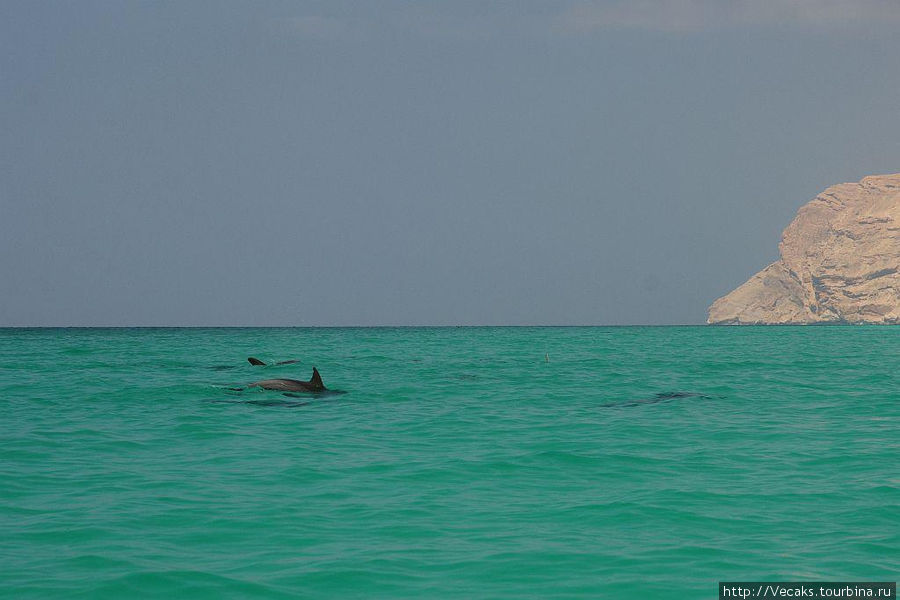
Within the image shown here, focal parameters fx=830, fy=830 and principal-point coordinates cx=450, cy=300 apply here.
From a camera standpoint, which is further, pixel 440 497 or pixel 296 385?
pixel 296 385

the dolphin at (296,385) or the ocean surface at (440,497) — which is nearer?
the ocean surface at (440,497)

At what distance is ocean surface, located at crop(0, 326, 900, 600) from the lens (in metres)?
7.62

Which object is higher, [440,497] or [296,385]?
[296,385]

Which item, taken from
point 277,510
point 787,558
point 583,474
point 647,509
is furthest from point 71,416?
point 787,558

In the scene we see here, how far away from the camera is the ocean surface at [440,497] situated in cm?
762

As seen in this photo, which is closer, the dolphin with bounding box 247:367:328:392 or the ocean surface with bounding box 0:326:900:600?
the ocean surface with bounding box 0:326:900:600

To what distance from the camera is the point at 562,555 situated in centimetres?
818

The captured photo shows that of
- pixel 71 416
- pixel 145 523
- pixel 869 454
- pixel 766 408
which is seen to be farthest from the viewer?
pixel 766 408

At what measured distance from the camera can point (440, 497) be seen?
35.3 feet

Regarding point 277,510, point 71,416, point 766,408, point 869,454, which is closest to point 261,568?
point 277,510

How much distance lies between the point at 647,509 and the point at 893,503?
10.0 feet

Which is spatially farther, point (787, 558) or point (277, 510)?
point (277, 510)

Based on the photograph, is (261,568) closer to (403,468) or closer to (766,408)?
(403,468)

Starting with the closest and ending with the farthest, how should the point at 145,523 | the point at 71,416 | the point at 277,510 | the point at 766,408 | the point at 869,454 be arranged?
the point at 145,523 → the point at 277,510 → the point at 869,454 → the point at 71,416 → the point at 766,408
